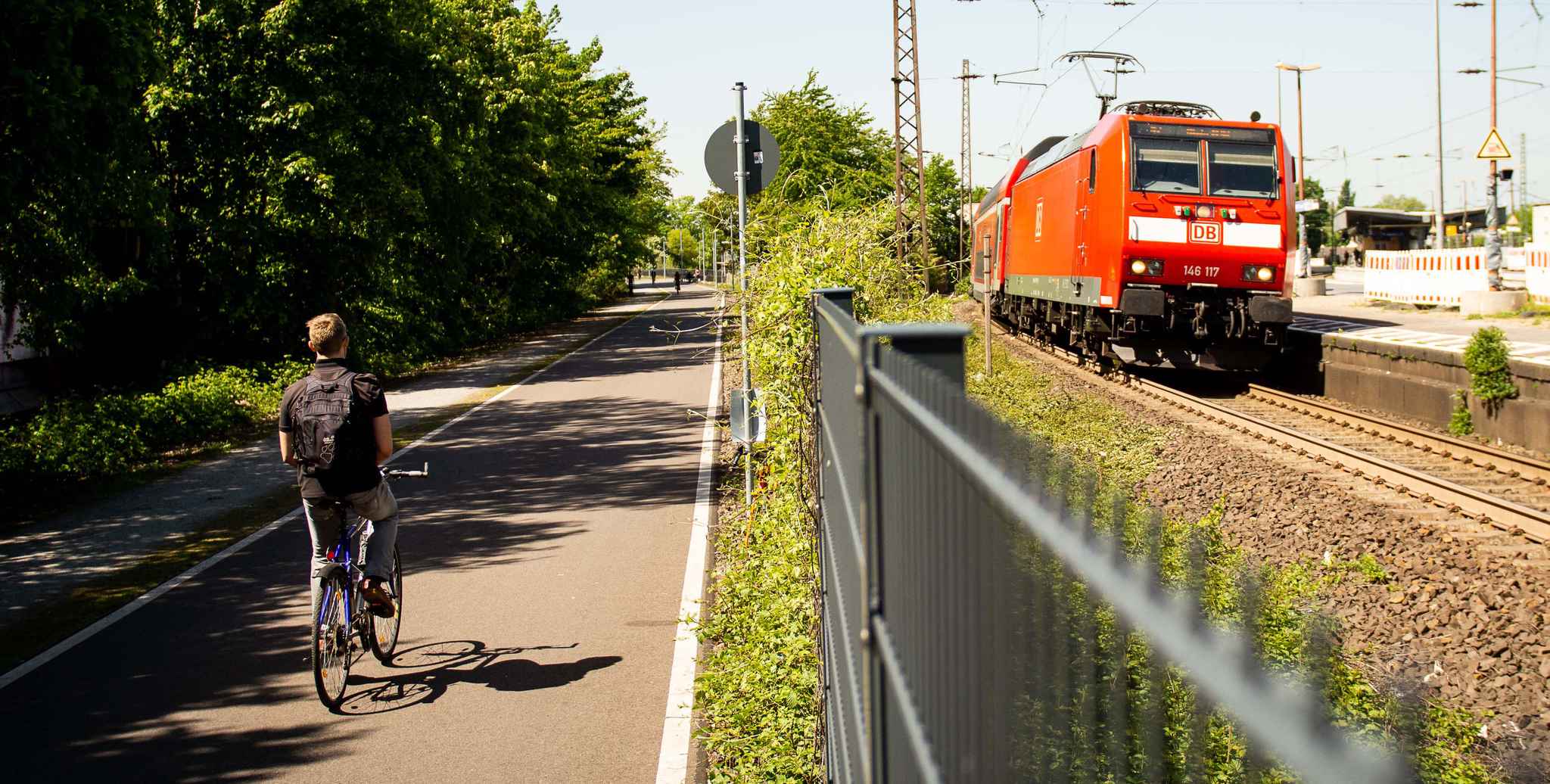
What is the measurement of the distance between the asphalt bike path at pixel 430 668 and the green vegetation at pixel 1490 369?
870 centimetres

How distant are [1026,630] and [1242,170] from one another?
1804 cm

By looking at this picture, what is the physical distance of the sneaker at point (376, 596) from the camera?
632cm

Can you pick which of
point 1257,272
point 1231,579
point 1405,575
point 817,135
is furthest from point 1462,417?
point 817,135

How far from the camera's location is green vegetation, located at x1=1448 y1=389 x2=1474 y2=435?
14.7 metres

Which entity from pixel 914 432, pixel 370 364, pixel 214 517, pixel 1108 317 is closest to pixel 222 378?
pixel 370 364

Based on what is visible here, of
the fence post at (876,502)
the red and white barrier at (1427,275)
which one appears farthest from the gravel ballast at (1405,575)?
the red and white barrier at (1427,275)

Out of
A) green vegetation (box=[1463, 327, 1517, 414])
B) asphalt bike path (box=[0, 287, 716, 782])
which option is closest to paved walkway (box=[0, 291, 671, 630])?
asphalt bike path (box=[0, 287, 716, 782])

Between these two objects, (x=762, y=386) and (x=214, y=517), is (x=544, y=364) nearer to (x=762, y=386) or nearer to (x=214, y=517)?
(x=214, y=517)

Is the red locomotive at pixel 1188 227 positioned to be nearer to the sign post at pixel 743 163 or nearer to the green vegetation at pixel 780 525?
the green vegetation at pixel 780 525

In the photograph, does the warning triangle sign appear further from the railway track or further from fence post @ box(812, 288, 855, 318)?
fence post @ box(812, 288, 855, 318)

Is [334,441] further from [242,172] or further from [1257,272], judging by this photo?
[242,172]

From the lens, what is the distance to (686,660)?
267 inches

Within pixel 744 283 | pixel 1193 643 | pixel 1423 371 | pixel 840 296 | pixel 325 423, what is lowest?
pixel 1423 371

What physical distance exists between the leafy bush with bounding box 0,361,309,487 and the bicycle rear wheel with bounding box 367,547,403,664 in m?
7.68
